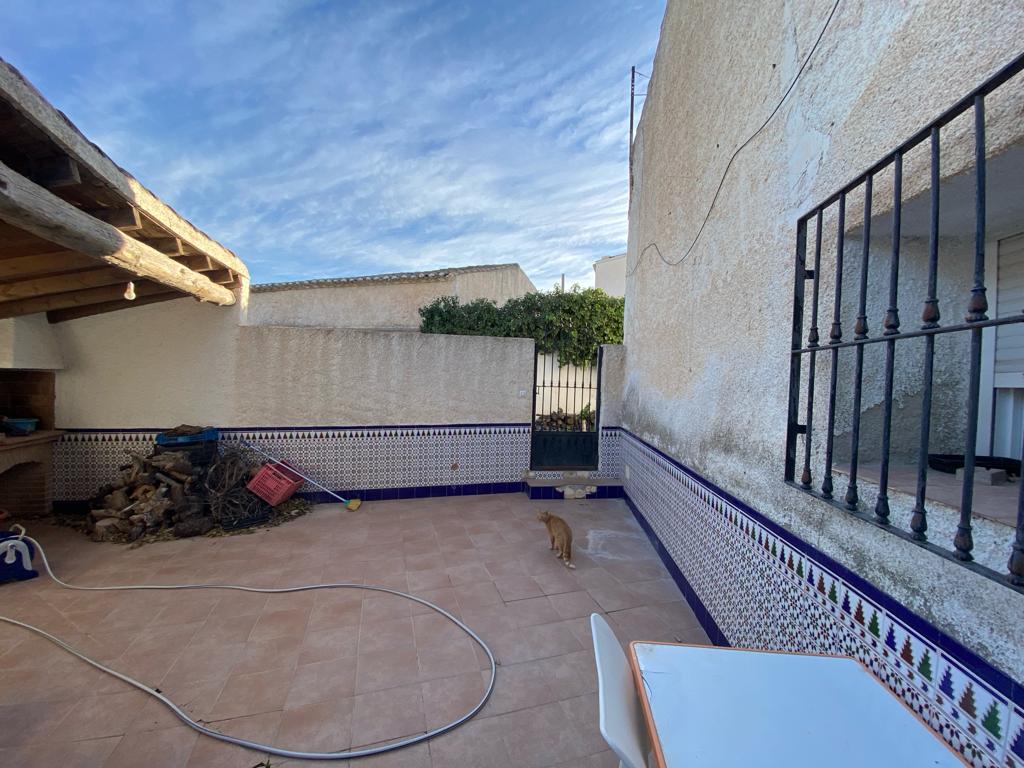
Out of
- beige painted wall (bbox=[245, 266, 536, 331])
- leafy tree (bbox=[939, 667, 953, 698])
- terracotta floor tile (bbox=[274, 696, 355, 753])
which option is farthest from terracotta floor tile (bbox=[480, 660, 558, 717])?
beige painted wall (bbox=[245, 266, 536, 331])

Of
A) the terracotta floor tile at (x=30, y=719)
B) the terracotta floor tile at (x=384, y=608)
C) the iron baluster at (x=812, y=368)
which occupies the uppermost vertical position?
the iron baluster at (x=812, y=368)

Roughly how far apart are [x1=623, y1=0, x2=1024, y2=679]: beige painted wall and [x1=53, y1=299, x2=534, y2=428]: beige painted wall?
2.49m

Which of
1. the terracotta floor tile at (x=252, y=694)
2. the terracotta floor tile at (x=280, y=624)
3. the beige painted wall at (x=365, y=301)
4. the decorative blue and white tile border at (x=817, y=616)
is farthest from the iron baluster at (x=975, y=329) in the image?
the beige painted wall at (x=365, y=301)

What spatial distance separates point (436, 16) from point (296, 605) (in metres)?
6.47

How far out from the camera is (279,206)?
26.5 feet

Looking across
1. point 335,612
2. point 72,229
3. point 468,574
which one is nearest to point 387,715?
point 335,612

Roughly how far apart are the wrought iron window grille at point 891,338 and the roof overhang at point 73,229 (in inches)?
144

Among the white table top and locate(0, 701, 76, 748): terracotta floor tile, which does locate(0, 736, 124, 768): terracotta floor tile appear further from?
the white table top

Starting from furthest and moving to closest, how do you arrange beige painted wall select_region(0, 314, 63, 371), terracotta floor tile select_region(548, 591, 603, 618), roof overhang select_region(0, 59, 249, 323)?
beige painted wall select_region(0, 314, 63, 371)
terracotta floor tile select_region(548, 591, 603, 618)
roof overhang select_region(0, 59, 249, 323)

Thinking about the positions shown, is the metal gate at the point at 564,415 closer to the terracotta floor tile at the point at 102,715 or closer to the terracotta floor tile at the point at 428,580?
the terracotta floor tile at the point at 428,580

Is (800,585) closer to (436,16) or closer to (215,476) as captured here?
(215,476)

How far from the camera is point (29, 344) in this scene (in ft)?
14.2

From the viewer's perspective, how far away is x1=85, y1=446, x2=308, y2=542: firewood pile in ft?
13.5

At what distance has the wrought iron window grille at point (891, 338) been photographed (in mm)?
1038
